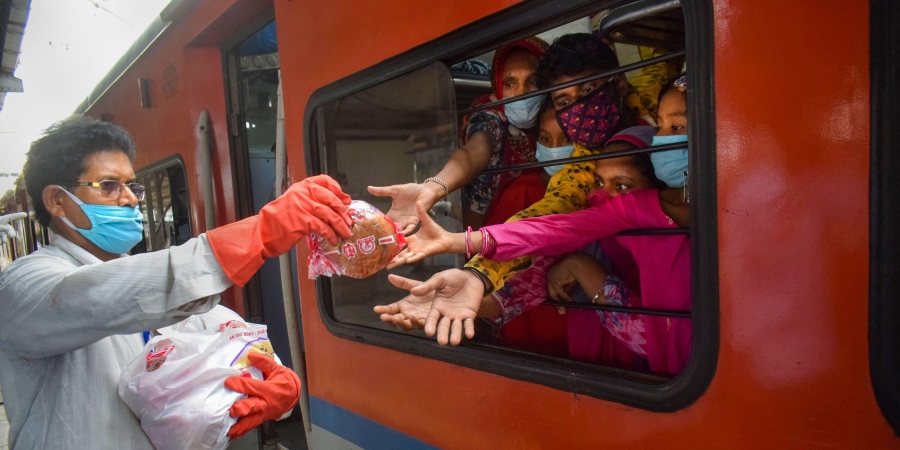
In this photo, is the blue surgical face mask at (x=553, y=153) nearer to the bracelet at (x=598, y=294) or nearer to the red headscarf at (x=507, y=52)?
the red headscarf at (x=507, y=52)

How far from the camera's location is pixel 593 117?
1.59m

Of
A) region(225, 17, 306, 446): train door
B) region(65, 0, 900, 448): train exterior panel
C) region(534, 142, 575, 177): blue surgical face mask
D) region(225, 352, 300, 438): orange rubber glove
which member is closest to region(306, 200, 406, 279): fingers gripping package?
region(225, 352, 300, 438): orange rubber glove

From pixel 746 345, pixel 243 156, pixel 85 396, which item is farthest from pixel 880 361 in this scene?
pixel 243 156

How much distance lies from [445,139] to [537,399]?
3.08 feet

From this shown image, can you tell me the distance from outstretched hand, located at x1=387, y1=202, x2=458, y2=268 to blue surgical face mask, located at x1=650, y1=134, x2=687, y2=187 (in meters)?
0.61

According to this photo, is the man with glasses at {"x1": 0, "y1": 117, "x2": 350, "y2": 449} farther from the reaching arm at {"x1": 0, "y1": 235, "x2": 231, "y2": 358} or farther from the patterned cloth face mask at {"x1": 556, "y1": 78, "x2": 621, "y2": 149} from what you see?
the patterned cloth face mask at {"x1": 556, "y1": 78, "x2": 621, "y2": 149}

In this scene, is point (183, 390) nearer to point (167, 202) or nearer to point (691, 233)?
point (691, 233)

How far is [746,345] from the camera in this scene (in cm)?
Result: 102

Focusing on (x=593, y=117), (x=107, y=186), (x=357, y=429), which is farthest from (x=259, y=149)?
(x=593, y=117)

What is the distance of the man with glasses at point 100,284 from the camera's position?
124 cm

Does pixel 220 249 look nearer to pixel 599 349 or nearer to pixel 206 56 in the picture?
pixel 599 349

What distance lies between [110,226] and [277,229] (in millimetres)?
703

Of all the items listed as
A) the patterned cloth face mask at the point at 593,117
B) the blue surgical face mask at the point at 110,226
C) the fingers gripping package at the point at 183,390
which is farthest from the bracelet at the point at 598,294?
the blue surgical face mask at the point at 110,226

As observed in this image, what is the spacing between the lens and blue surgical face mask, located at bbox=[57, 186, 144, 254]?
1.58 m
